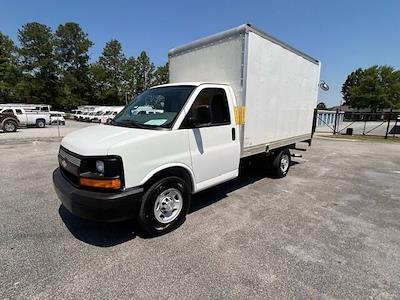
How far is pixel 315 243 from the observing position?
3.27m

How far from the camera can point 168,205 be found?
11.4 ft

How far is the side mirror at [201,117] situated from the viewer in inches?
138

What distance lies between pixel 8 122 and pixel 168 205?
19.9 meters

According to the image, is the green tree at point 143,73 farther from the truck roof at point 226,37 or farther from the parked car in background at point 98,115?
the truck roof at point 226,37

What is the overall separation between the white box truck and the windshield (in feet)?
0.07

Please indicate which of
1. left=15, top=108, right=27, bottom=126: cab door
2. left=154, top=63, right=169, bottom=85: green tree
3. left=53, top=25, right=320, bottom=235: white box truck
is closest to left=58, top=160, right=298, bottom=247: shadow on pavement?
left=53, top=25, right=320, bottom=235: white box truck

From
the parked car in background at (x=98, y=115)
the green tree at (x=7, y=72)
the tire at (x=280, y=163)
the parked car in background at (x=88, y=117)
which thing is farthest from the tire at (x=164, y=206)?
the green tree at (x=7, y=72)

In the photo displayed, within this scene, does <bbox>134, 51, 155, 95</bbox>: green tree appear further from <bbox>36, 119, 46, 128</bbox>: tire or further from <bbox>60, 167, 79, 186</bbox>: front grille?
<bbox>60, 167, 79, 186</bbox>: front grille

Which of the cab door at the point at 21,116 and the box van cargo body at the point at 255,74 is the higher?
the box van cargo body at the point at 255,74

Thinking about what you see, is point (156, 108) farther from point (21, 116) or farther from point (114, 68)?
point (114, 68)

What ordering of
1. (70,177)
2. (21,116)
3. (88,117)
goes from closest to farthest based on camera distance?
(70,177) < (21,116) < (88,117)

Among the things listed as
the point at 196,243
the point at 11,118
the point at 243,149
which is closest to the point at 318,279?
the point at 196,243

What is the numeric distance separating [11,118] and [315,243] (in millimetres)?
21652

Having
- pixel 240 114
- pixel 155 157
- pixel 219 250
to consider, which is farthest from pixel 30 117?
pixel 219 250
